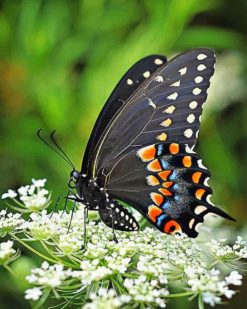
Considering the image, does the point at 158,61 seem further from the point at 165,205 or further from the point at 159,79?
the point at 165,205

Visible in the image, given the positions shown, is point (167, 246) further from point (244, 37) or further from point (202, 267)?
point (244, 37)

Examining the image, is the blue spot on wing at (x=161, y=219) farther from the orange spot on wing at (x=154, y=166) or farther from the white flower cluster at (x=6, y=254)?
the white flower cluster at (x=6, y=254)

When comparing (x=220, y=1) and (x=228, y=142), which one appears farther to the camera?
(x=220, y=1)

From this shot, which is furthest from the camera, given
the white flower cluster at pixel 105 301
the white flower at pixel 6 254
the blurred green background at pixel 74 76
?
the blurred green background at pixel 74 76

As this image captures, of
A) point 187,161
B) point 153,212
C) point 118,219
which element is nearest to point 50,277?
point 118,219

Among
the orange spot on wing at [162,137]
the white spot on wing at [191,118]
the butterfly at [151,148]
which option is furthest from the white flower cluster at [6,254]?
the white spot on wing at [191,118]

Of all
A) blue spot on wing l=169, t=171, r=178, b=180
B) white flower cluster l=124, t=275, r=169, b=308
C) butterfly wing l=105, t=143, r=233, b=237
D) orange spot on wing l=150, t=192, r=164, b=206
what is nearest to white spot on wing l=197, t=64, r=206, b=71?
butterfly wing l=105, t=143, r=233, b=237

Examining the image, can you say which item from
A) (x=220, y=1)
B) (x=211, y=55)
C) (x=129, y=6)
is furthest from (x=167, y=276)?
(x=220, y=1)
